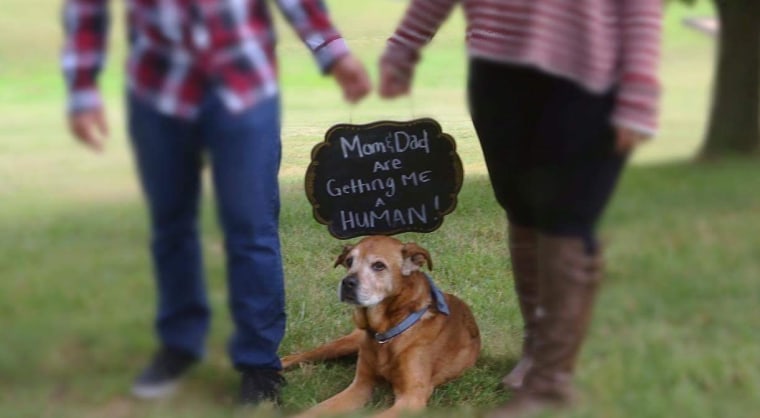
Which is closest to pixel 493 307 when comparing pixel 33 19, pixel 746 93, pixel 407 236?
pixel 407 236

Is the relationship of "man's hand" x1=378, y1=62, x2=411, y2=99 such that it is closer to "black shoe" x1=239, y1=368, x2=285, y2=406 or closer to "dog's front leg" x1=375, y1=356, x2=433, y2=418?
"black shoe" x1=239, y1=368, x2=285, y2=406

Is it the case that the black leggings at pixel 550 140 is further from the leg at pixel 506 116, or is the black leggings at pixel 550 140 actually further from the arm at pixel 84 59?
the arm at pixel 84 59

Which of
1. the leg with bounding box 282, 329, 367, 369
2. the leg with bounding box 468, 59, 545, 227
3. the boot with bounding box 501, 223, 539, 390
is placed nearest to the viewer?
the leg with bounding box 468, 59, 545, 227

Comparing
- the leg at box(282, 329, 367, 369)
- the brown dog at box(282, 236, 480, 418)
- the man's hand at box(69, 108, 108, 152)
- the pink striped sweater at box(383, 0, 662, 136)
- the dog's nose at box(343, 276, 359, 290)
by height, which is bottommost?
the leg at box(282, 329, 367, 369)

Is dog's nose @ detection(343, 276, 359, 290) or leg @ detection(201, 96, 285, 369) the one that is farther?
dog's nose @ detection(343, 276, 359, 290)

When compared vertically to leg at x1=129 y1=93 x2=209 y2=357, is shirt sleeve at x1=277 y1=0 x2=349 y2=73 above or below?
above

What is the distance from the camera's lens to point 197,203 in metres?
2.30

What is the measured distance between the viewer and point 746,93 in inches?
223

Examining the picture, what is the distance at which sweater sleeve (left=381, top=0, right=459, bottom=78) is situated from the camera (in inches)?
112

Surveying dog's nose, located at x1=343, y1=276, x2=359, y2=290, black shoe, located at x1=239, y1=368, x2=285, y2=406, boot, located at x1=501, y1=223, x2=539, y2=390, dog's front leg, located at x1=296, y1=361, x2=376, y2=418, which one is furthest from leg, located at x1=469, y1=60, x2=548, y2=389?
black shoe, located at x1=239, y1=368, x2=285, y2=406

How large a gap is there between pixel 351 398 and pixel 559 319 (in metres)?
0.99

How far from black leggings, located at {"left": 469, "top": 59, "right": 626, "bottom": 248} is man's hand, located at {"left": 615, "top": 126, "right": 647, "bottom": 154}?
0.05 metres

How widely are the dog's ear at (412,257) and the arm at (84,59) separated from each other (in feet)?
5.11

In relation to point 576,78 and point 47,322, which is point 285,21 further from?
point 47,322
